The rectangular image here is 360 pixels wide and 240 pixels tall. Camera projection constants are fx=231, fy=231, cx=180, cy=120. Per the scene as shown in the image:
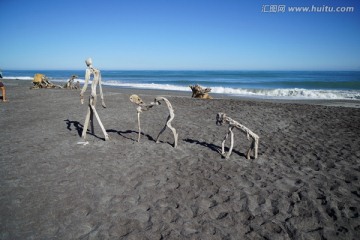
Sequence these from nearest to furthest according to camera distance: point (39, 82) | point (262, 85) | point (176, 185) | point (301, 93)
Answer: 1. point (176, 185)
2. point (39, 82)
3. point (301, 93)
4. point (262, 85)

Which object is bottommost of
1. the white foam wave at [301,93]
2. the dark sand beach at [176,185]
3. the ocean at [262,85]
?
the dark sand beach at [176,185]

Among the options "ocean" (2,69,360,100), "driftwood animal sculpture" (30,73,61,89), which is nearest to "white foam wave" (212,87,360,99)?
"ocean" (2,69,360,100)

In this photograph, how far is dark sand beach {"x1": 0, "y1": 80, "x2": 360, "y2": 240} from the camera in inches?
144

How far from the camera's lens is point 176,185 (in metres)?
4.95

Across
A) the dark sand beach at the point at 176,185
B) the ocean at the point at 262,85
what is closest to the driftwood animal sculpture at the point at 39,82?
the ocean at the point at 262,85

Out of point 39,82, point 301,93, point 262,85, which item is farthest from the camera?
point 262,85

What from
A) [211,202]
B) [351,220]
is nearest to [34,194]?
[211,202]

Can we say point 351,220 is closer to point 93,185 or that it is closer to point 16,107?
point 93,185

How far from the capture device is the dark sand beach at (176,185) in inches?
144

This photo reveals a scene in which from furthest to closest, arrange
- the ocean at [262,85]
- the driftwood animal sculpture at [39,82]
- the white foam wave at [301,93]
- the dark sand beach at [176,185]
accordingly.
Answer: the ocean at [262,85]
the white foam wave at [301,93]
the driftwood animal sculpture at [39,82]
the dark sand beach at [176,185]

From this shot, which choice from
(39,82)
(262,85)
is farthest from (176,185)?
(262,85)

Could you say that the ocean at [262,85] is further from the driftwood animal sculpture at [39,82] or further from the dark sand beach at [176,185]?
the dark sand beach at [176,185]

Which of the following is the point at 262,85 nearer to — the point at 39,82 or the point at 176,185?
the point at 39,82

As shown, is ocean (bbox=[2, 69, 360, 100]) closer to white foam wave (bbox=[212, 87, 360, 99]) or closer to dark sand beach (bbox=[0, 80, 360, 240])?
white foam wave (bbox=[212, 87, 360, 99])
